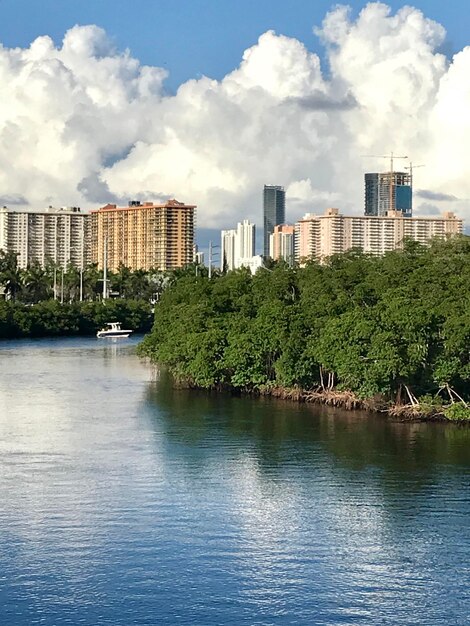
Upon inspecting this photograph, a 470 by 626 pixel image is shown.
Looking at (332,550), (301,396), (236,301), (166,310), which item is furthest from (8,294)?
(332,550)

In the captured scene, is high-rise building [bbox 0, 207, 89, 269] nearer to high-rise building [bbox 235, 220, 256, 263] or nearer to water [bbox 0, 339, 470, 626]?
high-rise building [bbox 235, 220, 256, 263]

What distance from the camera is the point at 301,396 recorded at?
1344 inches

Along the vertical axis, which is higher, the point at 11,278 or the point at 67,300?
the point at 11,278

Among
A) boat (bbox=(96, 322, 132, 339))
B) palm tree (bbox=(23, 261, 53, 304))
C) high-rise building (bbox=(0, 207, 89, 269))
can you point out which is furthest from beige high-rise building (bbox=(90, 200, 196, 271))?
boat (bbox=(96, 322, 132, 339))

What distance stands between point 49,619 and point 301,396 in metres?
19.7

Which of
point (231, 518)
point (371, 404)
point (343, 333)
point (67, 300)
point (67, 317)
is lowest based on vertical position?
point (231, 518)

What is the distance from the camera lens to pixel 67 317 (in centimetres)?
6712

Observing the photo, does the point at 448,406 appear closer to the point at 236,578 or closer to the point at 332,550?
the point at 332,550

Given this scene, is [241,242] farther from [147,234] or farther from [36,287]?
[36,287]

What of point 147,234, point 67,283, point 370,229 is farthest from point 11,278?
point 370,229

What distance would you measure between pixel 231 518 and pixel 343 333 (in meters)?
12.4

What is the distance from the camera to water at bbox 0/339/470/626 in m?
15.7

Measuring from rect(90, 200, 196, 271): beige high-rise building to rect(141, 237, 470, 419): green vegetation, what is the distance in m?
69.2

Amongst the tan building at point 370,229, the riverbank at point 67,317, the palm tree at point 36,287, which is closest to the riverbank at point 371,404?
the riverbank at point 67,317
